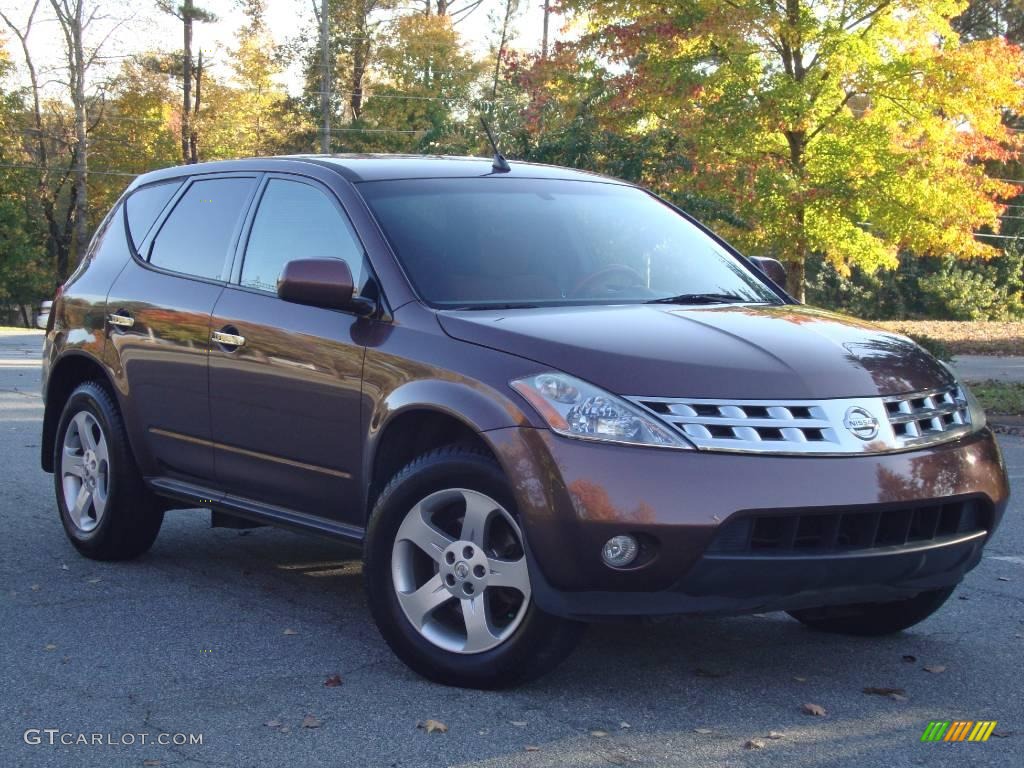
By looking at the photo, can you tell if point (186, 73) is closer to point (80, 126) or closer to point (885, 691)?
point (80, 126)

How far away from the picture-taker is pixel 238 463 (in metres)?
5.84

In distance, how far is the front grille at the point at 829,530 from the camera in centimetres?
424

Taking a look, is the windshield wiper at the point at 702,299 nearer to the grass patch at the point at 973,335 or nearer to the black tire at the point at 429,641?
the black tire at the point at 429,641

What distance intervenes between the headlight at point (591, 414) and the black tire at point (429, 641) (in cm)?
28

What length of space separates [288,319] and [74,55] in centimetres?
4958

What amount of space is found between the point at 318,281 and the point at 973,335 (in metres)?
26.1

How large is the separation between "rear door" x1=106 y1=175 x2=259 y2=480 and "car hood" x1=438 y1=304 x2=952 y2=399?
1.57 metres

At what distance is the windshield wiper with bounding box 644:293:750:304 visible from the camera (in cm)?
539

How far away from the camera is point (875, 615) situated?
544 cm

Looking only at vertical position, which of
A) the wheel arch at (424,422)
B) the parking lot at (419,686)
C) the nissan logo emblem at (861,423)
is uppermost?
the nissan logo emblem at (861,423)

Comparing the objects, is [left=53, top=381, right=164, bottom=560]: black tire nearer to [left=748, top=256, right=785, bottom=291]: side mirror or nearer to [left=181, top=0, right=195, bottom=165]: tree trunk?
[left=748, top=256, right=785, bottom=291]: side mirror

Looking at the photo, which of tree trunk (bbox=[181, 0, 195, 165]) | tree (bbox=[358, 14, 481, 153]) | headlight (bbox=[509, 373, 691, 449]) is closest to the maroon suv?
headlight (bbox=[509, 373, 691, 449])

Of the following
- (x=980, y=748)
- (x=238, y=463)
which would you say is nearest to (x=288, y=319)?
(x=238, y=463)

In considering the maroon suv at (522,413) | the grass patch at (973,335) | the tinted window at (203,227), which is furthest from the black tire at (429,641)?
the grass patch at (973,335)
